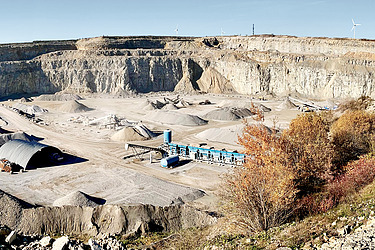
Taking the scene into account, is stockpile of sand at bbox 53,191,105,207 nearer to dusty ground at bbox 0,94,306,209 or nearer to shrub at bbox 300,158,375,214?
dusty ground at bbox 0,94,306,209

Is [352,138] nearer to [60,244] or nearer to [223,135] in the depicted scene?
[223,135]

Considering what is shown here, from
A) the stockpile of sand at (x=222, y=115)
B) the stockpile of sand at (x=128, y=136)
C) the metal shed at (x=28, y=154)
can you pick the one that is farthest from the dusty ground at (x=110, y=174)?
the stockpile of sand at (x=222, y=115)

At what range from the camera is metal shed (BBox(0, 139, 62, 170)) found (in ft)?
99.8

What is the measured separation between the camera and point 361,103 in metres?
39.1

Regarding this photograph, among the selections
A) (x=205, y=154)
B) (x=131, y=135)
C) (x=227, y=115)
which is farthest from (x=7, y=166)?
(x=227, y=115)

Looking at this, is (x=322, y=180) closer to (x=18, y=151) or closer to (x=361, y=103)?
(x=361, y=103)

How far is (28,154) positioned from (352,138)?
25970 mm

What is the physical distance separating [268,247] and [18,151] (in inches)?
1021

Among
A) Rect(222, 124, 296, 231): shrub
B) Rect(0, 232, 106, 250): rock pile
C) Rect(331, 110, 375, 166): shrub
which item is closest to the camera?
Rect(0, 232, 106, 250): rock pile

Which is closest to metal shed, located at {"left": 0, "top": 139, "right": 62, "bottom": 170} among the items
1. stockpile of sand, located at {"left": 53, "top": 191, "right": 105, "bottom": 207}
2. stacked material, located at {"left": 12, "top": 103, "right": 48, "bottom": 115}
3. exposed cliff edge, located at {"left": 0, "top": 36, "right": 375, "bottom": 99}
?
stockpile of sand, located at {"left": 53, "top": 191, "right": 105, "bottom": 207}

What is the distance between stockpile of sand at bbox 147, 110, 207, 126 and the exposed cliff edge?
2640cm

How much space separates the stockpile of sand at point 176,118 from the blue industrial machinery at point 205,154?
12646mm

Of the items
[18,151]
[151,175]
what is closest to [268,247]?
[151,175]

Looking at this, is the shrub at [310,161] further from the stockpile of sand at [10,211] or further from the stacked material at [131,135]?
the stacked material at [131,135]
